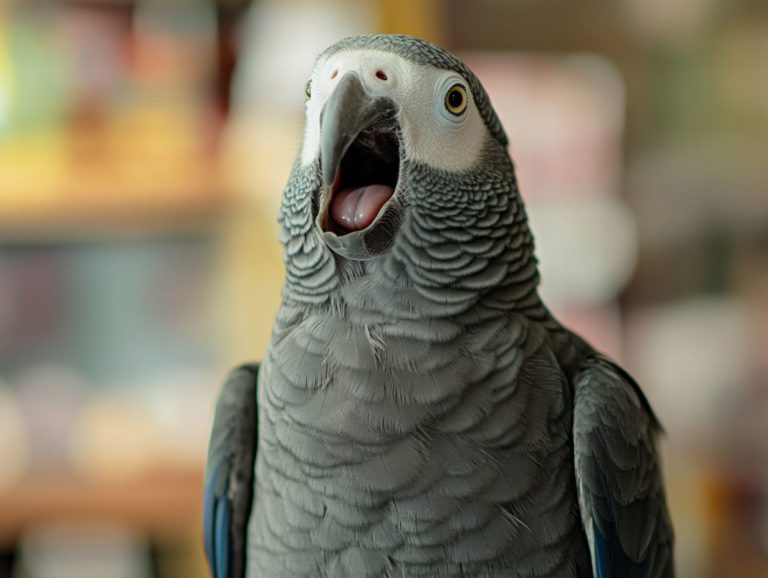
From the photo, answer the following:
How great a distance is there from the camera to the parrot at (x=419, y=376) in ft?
2.05

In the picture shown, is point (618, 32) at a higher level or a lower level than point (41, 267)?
higher

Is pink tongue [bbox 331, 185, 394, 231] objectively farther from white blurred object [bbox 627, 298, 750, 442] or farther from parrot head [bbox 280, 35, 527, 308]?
white blurred object [bbox 627, 298, 750, 442]

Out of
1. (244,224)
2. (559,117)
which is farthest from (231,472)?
(559,117)

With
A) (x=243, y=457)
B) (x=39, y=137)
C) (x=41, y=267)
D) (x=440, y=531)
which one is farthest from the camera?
(x=41, y=267)

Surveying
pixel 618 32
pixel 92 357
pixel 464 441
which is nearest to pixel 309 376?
pixel 464 441

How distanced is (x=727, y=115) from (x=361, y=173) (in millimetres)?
1393

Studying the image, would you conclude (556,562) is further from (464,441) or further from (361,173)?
(361,173)

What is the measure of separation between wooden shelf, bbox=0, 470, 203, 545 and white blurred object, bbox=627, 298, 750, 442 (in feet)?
3.31

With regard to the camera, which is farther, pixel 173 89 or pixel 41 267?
pixel 41 267

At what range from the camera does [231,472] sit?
30.0 inches

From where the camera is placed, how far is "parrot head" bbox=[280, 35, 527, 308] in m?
0.62

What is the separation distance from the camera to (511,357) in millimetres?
657

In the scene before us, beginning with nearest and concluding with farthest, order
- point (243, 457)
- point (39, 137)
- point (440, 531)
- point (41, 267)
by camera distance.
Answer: point (440, 531) → point (243, 457) → point (39, 137) → point (41, 267)

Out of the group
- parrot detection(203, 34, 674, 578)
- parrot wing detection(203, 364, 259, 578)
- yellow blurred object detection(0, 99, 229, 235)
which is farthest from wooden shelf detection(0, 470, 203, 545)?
parrot detection(203, 34, 674, 578)
